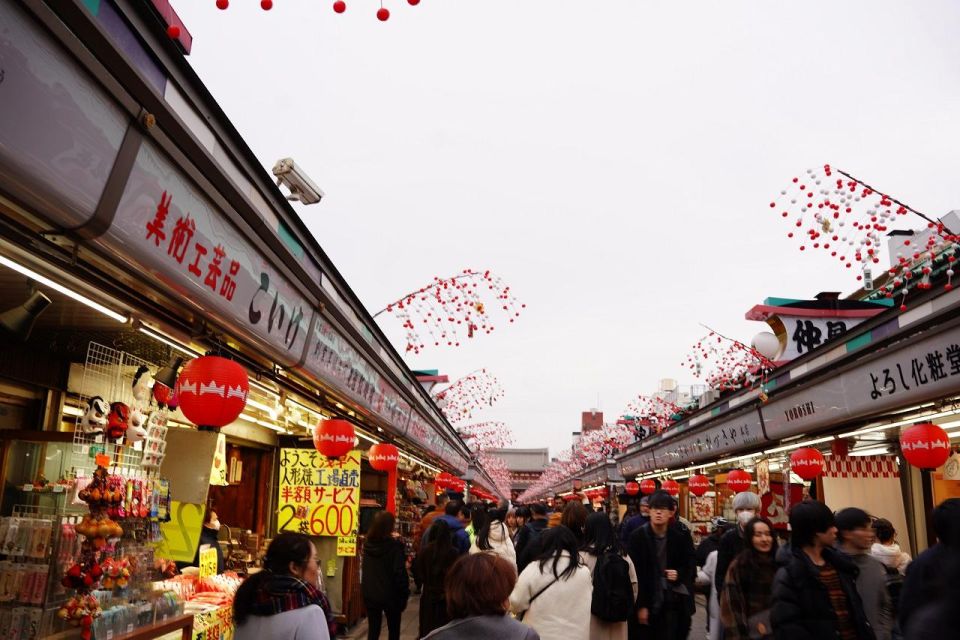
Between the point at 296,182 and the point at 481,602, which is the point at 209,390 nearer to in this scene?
the point at 481,602

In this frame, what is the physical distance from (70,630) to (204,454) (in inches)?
133

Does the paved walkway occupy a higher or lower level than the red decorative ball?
lower

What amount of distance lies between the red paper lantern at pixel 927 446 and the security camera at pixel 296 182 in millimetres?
8188

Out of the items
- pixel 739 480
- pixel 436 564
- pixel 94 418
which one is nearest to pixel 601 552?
pixel 436 564

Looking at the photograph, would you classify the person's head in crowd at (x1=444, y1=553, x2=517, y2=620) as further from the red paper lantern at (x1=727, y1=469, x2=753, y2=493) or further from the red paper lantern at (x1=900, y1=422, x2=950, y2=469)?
the red paper lantern at (x1=727, y1=469, x2=753, y2=493)

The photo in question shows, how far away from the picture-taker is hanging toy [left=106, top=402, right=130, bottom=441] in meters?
6.27

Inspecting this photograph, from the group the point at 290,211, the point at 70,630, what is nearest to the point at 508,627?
the point at 70,630

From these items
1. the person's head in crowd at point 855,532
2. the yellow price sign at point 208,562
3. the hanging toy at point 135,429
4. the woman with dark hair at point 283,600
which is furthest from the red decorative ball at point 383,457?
the woman with dark hair at point 283,600

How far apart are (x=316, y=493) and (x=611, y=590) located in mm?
6493

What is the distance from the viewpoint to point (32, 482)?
20.5 ft

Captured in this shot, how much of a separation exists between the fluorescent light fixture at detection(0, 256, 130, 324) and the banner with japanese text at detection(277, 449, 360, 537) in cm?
599

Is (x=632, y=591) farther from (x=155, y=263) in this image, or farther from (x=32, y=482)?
(x=32, y=482)

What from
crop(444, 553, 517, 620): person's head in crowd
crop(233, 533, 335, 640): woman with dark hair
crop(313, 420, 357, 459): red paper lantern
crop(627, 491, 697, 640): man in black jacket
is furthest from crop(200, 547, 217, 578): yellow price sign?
crop(444, 553, 517, 620): person's head in crowd

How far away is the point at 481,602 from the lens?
3324 millimetres
